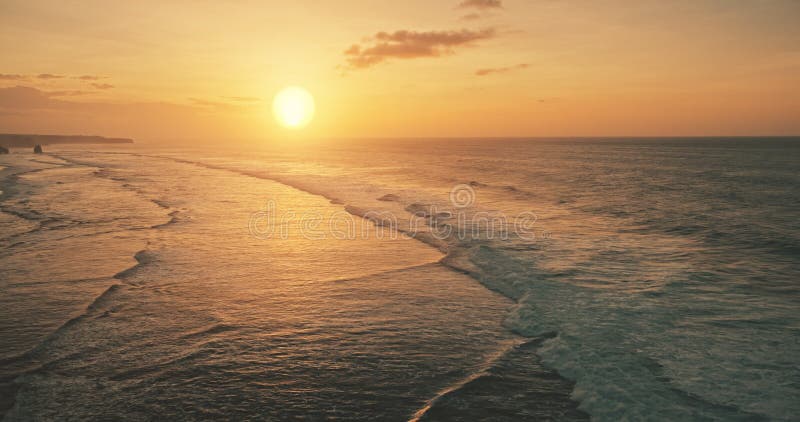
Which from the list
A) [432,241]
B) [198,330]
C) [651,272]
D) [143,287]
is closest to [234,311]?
[198,330]

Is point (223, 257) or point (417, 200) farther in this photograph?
point (417, 200)

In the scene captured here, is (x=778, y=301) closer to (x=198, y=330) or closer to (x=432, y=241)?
(x=432, y=241)

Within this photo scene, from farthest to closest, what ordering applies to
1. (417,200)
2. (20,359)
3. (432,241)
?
1. (417,200)
2. (432,241)
3. (20,359)

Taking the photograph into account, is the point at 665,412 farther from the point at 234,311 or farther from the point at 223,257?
the point at 223,257

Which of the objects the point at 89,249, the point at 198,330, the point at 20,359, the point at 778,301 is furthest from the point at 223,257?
the point at 778,301

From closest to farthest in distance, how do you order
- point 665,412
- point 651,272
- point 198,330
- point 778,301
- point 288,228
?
point 665,412, point 198,330, point 778,301, point 651,272, point 288,228

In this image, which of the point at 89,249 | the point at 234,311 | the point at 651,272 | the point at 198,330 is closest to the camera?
the point at 198,330
